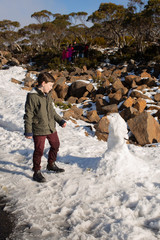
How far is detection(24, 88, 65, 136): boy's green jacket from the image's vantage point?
129 inches

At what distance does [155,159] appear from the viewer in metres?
4.43

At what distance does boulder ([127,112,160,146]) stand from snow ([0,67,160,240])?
5.22ft

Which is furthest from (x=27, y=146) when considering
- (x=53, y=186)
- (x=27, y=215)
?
(x=27, y=215)

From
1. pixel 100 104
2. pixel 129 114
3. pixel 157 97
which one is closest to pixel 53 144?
pixel 129 114

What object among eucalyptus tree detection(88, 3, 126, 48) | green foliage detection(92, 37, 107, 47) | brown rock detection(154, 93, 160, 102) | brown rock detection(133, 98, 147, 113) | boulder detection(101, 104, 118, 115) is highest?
eucalyptus tree detection(88, 3, 126, 48)

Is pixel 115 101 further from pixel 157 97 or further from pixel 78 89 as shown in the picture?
pixel 78 89

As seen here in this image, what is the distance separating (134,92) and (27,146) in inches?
290

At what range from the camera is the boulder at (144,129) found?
20.8ft

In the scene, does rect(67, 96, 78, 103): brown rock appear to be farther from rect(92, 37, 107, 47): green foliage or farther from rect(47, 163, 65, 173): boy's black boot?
rect(92, 37, 107, 47): green foliage

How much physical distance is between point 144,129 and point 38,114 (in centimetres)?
410

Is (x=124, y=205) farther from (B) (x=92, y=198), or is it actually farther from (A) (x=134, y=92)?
(A) (x=134, y=92)

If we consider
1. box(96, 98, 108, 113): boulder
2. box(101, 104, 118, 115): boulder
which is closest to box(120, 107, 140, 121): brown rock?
box(101, 104, 118, 115): boulder

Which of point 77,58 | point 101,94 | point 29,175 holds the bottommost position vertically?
point 29,175

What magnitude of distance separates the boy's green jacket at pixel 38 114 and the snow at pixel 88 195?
93 centimetres
